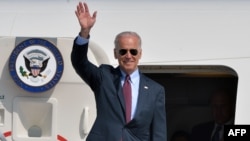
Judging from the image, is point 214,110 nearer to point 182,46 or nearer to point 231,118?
point 231,118

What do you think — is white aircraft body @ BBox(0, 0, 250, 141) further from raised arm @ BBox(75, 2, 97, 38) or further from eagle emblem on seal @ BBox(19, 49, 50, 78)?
raised arm @ BBox(75, 2, 97, 38)

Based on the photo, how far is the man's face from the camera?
2.98m

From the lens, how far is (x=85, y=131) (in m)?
3.95

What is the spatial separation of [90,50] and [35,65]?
368 mm

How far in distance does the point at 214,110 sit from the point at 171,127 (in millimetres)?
375

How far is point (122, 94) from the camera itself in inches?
118

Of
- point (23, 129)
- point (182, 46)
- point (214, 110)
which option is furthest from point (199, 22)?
point (23, 129)

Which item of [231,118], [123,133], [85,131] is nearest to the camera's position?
[123,133]

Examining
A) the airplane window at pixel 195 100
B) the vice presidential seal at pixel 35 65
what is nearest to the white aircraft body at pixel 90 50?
the vice presidential seal at pixel 35 65

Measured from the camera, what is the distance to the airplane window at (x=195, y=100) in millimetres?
4387

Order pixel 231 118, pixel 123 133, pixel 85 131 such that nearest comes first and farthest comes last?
pixel 123 133 < pixel 85 131 < pixel 231 118

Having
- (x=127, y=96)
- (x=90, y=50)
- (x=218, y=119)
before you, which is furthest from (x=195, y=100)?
(x=127, y=96)

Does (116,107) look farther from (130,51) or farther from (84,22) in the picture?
(84,22)

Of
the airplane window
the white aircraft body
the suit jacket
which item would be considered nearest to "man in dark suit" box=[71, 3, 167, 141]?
the suit jacket
